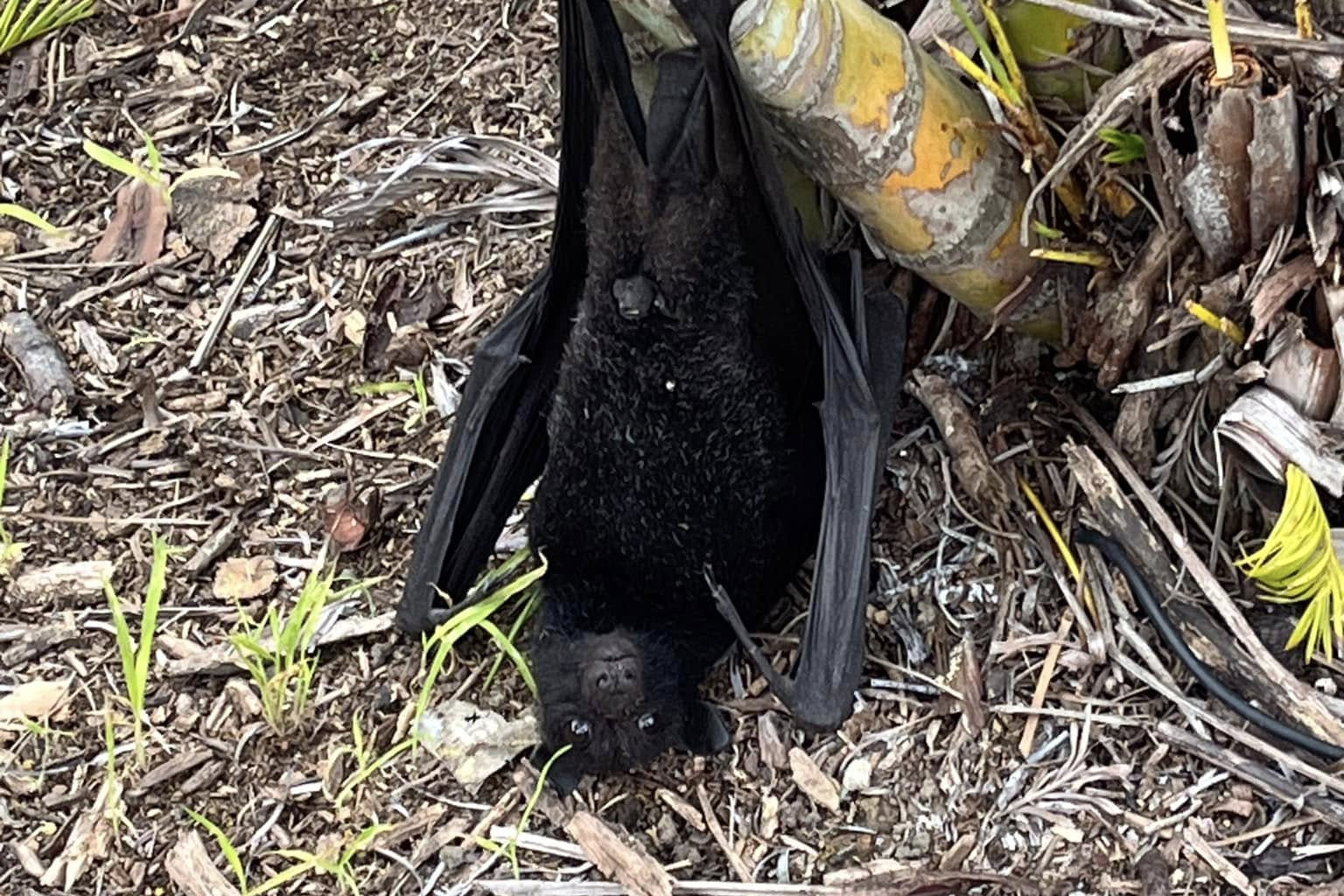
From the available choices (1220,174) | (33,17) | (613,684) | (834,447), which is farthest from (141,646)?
(33,17)

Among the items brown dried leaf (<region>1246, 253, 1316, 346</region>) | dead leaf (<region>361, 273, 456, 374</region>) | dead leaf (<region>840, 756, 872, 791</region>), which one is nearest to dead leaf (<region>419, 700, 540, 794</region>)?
dead leaf (<region>840, 756, 872, 791</region>)

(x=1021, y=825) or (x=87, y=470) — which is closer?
(x=1021, y=825)

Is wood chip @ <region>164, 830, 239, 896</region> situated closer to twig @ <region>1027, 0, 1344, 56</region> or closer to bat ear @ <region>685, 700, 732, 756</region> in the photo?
bat ear @ <region>685, 700, 732, 756</region>

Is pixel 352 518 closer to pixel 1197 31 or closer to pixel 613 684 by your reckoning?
pixel 613 684

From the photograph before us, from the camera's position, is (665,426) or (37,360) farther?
(37,360)

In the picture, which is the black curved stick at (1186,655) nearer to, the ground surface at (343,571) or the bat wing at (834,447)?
the ground surface at (343,571)

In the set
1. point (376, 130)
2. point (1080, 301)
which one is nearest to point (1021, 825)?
point (1080, 301)

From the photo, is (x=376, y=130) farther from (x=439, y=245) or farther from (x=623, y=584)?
(x=623, y=584)
